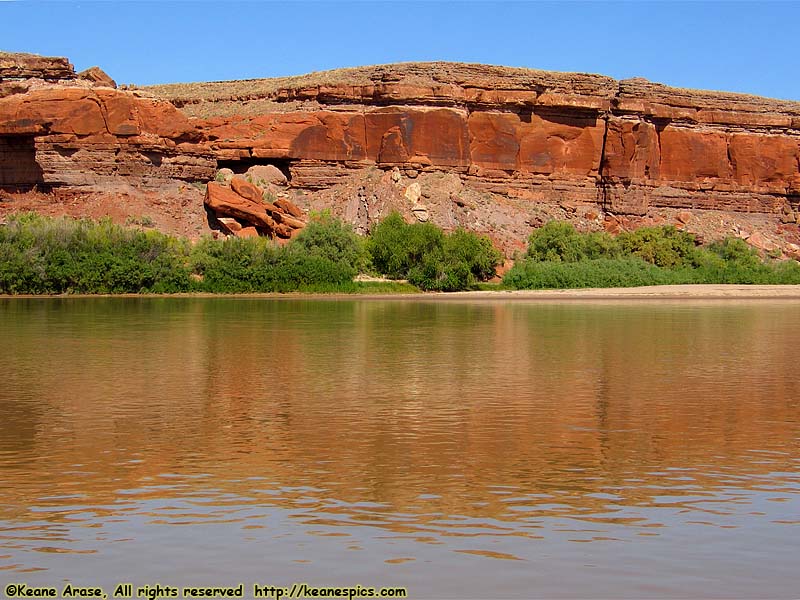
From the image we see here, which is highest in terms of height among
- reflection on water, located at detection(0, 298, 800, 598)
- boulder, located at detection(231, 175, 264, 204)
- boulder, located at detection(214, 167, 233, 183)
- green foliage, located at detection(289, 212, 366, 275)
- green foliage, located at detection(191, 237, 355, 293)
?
boulder, located at detection(214, 167, 233, 183)

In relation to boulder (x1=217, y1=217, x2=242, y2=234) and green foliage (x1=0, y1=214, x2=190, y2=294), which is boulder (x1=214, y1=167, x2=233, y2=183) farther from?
green foliage (x1=0, y1=214, x2=190, y2=294)

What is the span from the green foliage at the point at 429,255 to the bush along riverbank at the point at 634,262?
8.09ft

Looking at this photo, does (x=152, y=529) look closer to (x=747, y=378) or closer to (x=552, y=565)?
(x=552, y=565)

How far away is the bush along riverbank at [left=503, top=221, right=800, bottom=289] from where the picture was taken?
182ft

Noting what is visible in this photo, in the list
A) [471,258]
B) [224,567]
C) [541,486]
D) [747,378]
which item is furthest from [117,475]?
[471,258]

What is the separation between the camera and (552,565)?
21.2 feet

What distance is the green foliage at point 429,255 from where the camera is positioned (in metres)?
52.6

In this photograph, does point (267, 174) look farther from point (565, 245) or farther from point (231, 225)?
point (565, 245)

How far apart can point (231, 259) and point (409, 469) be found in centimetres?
4185

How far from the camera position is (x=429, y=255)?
53062 mm

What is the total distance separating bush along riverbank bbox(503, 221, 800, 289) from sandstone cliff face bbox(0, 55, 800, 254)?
4.31m

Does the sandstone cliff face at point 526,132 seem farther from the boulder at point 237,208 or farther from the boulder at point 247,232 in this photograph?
the boulder at point 247,232

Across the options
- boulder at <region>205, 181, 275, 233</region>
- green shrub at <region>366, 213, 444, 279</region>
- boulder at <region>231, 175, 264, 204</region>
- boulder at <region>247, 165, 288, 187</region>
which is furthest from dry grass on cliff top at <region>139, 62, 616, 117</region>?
green shrub at <region>366, 213, 444, 279</region>

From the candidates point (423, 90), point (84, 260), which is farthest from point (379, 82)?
point (84, 260)
